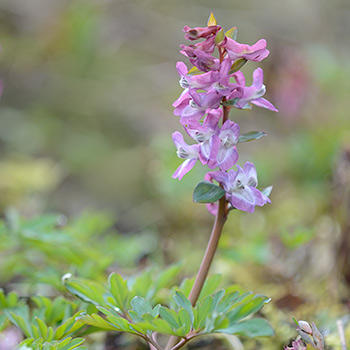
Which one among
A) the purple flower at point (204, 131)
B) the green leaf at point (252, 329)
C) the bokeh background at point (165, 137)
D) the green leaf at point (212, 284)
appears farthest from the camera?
the bokeh background at point (165, 137)

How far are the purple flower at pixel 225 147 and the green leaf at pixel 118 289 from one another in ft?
1.03

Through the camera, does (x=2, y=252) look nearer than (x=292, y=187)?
Yes

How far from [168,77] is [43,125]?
138 centimetres

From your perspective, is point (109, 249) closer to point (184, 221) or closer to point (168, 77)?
point (184, 221)

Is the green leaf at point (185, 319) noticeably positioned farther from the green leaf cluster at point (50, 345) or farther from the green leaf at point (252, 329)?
the green leaf cluster at point (50, 345)

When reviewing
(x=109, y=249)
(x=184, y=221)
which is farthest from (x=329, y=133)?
(x=109, y=249)

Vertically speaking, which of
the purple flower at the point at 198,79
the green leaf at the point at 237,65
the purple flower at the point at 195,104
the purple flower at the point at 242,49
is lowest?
the purple flower at the point at 195,104

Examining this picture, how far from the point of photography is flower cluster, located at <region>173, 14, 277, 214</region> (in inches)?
30.2

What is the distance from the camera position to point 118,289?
872 mm

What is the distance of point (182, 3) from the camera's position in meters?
4.82

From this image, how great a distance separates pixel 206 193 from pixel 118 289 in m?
0.29

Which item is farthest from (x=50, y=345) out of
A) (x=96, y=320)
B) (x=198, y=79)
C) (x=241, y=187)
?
(x=198, y=79)

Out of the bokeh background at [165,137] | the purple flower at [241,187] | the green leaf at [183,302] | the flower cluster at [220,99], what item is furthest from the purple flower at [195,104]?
the bokeh background at [165,137]

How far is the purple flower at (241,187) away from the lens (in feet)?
2.56
